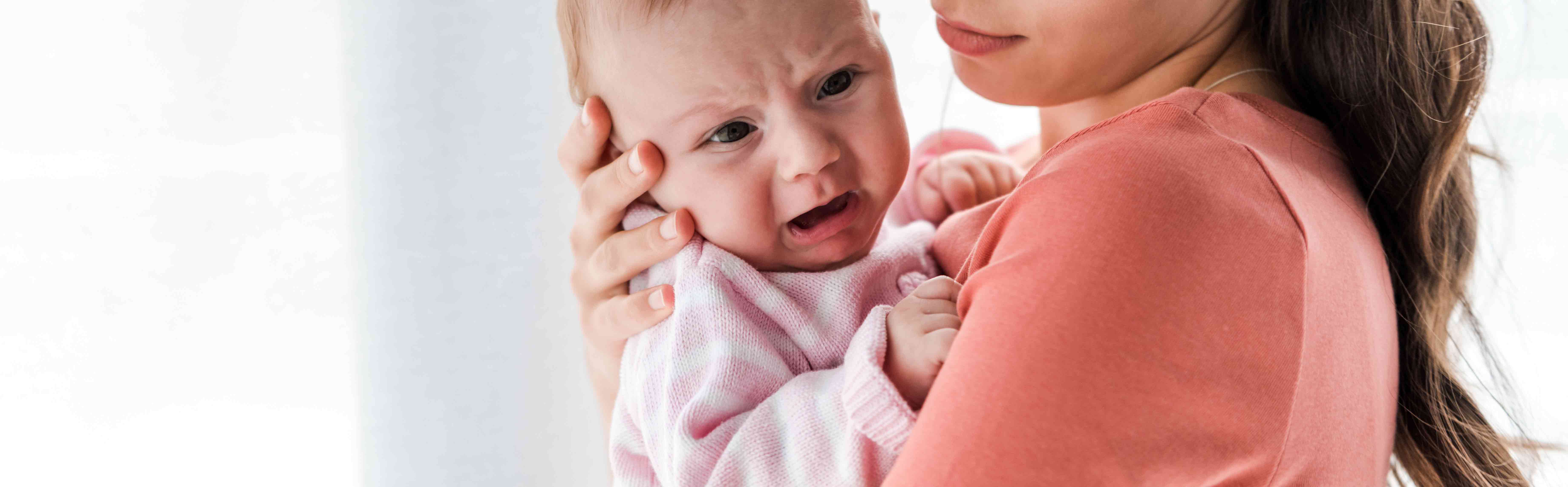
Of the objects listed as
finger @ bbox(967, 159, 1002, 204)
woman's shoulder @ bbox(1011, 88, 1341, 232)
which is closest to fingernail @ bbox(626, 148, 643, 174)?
woman's shoulder @ bbox(1011, 88, 1341, 232)

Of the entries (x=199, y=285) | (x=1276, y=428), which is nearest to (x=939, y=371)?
(x=1276, y=428)

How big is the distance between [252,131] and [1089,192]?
94cm

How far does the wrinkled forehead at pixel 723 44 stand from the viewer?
3.10 feet

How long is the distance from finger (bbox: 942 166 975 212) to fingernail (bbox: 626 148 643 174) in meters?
0.49

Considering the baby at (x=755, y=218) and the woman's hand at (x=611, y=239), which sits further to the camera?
the woman's hand at (x=611, y=239)

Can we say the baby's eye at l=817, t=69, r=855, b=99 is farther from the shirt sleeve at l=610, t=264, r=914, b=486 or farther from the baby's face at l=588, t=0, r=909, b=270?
the shirt sleeve at l=610, t=264, r=914, b=486

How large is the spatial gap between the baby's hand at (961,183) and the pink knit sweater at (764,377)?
0.20 metres

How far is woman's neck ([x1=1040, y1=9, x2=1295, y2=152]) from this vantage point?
95 cm

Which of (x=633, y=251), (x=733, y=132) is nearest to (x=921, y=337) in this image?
(x=733, y=132)

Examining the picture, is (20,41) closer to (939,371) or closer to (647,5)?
(647,5)

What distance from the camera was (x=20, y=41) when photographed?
0.91 meters

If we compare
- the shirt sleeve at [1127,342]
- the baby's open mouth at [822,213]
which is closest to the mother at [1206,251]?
the shirt sleeve at [1127,342]

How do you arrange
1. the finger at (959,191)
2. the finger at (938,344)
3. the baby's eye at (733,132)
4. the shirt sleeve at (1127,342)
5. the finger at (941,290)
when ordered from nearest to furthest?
the shirt sleeve at (1127,342) → the finger at (938,344) → the finger at (941,290) → the baby's eye at (733,132) → the finger at (959,191)

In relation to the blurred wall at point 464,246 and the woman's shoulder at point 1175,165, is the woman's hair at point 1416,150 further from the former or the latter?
the blurred wall at point 464,246
